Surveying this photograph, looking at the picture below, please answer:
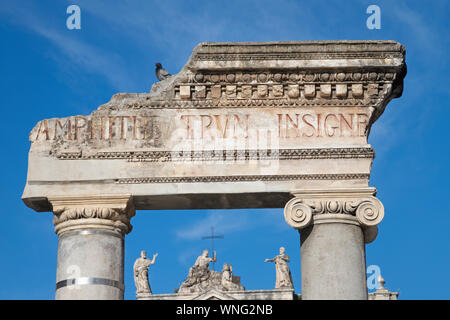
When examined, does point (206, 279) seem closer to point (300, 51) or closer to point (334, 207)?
point (300, 51)

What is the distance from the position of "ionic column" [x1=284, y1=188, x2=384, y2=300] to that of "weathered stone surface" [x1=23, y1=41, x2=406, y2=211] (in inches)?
9.4

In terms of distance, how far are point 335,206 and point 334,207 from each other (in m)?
0.02

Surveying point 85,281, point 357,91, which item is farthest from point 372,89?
point 85,281

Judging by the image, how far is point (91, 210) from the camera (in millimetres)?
15508

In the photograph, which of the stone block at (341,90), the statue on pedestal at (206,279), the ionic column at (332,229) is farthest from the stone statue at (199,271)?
the ionic column at (332,229)

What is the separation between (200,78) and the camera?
16062mm

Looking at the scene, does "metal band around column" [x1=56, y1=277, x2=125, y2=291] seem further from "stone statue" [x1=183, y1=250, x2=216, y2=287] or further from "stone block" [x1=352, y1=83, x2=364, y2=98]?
"stone statue" [x1=183, y1=250, x2=216, y2=287]

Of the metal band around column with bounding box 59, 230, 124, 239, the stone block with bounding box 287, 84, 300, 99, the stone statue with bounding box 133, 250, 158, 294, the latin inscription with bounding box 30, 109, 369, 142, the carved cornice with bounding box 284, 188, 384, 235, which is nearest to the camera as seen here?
the carved cornice with bounding box 284, 188, 384, 235

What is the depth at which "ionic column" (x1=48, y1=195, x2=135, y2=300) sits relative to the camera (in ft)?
49.8

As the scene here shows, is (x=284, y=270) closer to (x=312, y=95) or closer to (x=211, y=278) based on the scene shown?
(x=211, y=278)

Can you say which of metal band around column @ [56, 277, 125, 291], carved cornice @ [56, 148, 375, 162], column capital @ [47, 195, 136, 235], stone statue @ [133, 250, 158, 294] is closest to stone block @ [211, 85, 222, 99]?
carved cornice @ [56, 148, 375, 162]

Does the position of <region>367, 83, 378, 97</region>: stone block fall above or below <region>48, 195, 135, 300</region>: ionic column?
above

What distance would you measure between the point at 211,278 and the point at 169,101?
4356 centimetres
